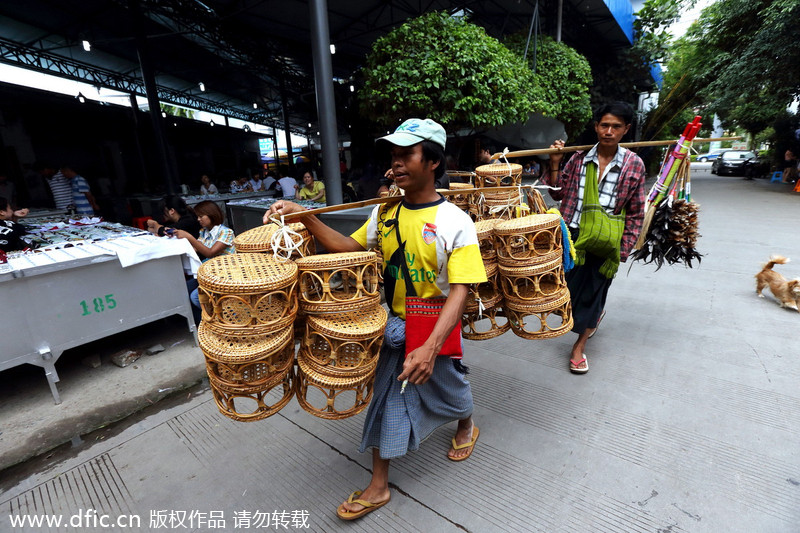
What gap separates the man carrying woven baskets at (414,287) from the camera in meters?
1.54

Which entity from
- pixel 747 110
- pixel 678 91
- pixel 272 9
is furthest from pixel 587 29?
pixel 272 9

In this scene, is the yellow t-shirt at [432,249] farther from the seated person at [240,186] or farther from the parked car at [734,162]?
the parked car at [734,162]

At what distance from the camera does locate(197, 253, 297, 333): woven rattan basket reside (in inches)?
55.9

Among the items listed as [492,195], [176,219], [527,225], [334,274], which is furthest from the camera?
[176,219]

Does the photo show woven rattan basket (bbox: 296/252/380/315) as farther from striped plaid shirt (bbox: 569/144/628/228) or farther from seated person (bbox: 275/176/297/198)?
seated person (bbox: 275/176/297/198)

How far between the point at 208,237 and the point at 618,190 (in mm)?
3503

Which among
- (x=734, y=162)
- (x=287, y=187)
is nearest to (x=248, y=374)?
(x=287, y=187)

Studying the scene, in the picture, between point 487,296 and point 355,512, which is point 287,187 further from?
point 355,512

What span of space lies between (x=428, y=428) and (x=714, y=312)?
358cm

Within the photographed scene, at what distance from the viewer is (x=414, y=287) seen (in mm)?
1686

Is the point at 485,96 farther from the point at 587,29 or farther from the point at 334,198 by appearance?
the point at 587,29

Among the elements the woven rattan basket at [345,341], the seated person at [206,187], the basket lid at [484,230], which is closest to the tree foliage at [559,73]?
the basket lid at [484,230]

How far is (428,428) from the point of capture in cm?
192

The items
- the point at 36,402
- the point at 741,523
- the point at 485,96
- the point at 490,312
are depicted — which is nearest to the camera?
the point at 741,523
